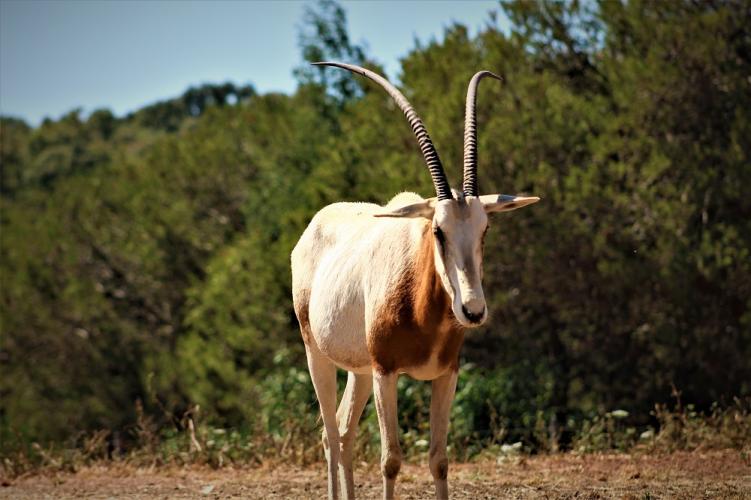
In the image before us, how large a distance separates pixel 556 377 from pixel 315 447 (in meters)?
9.64

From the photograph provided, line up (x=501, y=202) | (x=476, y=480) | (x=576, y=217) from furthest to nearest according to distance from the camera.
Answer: (x=576, y=217) → (x=476, y=480) → (x=501, y=202)

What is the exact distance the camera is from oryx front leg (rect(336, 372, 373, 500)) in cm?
887

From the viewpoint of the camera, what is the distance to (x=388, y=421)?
7.56 metres

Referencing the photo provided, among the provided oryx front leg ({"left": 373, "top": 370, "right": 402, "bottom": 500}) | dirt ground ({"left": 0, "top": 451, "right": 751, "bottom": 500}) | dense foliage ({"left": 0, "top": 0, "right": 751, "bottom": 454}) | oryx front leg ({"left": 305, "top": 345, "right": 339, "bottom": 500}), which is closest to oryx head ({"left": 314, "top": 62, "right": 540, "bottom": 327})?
oryx front leg ({"left": 373, "top": 370, "right": 402, "bottom": 500})

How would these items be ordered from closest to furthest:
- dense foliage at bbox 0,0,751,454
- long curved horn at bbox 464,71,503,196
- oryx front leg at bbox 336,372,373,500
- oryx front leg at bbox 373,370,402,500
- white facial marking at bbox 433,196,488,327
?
white facial marking at bbox 433,196,488,327 → long curved horn at bbox 464,71,503,196 → oryx front leg at bbox 373,370,402,500 → oryx front leg at bbox 336,372,373,500 → dense foliage at bbox 0,0,751,454

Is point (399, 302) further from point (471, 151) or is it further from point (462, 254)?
point (471, 151)

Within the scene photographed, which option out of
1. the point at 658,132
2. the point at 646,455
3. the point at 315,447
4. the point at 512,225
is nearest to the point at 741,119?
the point at 658,132

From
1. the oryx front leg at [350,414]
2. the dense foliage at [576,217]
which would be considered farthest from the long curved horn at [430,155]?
the dense foliage at [576,217]

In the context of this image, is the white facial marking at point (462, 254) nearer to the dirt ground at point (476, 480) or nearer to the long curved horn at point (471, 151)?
the long curved horn at point (471, 151)

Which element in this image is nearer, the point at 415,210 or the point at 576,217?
the point at 415,210

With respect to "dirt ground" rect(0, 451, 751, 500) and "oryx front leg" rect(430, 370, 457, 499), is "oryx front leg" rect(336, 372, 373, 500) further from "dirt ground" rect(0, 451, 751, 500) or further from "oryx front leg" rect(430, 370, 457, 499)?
"oryx front leg" rect(430, 370, 457, 499)

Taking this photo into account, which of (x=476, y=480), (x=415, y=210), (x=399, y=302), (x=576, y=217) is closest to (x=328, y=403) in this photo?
(x=399, y=302)

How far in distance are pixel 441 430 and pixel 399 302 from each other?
0.91 m

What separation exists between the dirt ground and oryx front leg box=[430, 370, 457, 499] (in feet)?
5.45
